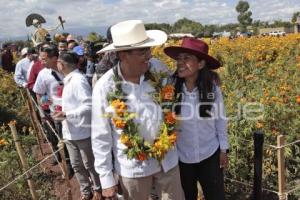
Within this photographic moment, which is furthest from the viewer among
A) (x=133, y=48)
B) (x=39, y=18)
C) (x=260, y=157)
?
(x=39, y=18)

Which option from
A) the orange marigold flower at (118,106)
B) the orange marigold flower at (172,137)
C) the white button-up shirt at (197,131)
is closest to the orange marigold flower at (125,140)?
the orange marigold flower at (118,106)

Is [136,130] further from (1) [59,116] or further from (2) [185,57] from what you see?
(1) [59,116]

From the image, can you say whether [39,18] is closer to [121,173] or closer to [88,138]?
[88,138]

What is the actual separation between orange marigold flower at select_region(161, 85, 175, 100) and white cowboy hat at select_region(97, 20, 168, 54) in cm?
32

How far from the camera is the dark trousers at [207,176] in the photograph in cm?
318

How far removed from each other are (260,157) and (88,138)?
1715mm

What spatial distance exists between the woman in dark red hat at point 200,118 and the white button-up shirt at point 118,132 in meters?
0.29

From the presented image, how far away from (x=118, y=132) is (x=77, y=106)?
1.36 meters

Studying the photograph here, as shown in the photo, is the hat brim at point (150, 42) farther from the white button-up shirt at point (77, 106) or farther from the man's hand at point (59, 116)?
the man's hand at point (59, 116)

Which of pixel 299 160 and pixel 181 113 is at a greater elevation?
pixel 181 113

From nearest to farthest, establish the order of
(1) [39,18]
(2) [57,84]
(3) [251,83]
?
(2) [57,84] → (3) [251,83] → (1) [39,18]

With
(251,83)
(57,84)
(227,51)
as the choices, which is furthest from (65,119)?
(227,51)

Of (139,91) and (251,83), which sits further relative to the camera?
(251,83)

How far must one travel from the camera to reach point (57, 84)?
16.8 feet
